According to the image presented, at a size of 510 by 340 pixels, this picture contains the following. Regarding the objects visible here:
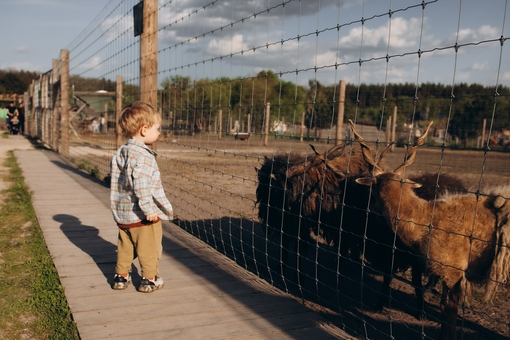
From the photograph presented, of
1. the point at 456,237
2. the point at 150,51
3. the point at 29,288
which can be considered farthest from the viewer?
the point at 150,51

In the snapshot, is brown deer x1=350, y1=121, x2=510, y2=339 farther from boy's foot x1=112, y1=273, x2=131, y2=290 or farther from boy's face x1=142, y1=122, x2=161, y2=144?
boy's foot x1=112, y1=273, x2=131, y2=290

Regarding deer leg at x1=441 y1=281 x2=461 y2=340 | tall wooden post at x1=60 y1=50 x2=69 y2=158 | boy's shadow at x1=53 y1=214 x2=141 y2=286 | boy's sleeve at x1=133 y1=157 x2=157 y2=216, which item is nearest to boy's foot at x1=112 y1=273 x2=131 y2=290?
boy's shadow at x1=53 y1=214 x2=141 y2=286

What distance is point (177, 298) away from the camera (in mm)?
3564

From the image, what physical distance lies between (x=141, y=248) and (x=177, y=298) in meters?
0.48

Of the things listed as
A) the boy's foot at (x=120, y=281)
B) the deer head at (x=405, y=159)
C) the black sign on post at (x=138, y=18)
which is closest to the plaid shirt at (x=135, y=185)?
the boy's foot at (x=120, y=281)

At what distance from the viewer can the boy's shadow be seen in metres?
4.14

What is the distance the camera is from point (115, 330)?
299 cm

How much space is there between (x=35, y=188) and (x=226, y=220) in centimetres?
350

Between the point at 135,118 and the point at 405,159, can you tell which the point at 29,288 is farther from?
the point at 405,159

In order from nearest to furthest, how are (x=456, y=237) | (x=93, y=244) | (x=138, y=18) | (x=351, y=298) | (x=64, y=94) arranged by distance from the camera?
(x=456, y=237) → (x=351, y=298) → (x=93, y=244) → (x=138, y=18) → (x=64, y=94)

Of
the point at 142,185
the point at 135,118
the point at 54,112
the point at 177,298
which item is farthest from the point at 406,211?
the point at 54,112

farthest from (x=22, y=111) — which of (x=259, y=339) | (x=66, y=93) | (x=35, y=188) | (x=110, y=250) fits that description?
(x=259, y=339)

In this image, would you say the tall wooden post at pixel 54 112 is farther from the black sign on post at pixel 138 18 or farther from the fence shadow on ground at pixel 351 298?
the fence shadow on ground at pixel 351 298

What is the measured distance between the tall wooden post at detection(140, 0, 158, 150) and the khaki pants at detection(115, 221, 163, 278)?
3.28m
